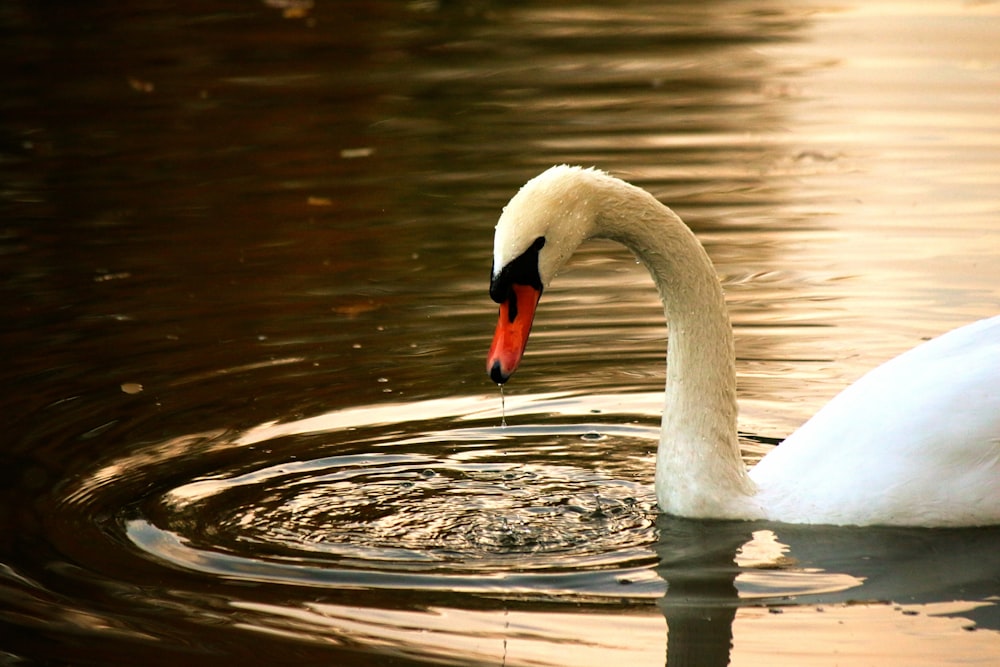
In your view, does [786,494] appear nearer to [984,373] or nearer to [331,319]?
[984,373]

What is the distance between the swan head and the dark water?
752 mm

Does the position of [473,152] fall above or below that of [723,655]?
above

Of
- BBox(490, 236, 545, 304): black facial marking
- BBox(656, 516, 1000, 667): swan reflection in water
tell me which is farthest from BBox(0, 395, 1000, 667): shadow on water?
BBox(490, 236, 545, 304): black facial marking

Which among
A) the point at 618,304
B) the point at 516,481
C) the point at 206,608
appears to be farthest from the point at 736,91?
the point at 206,608

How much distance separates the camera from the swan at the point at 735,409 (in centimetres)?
643

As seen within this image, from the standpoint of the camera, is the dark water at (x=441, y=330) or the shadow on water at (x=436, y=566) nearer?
the shadow on water at (x=436, y=566)

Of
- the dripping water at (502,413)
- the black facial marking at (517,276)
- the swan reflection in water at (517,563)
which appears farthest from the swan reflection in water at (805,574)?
the dripping water at (502,413)

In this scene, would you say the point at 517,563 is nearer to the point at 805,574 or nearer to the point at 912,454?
A: the point at 805,574

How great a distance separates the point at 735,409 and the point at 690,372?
0.24 metres

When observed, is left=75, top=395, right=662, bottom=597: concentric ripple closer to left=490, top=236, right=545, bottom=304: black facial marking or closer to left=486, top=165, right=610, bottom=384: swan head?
left=486, top=165, right=610, bottom=384: swan head

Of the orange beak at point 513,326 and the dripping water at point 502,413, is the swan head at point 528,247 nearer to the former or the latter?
the orange beak at point 513,326

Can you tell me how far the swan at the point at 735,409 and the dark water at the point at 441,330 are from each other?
13cm

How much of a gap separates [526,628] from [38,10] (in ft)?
57.7

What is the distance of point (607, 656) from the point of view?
562 centimetres
